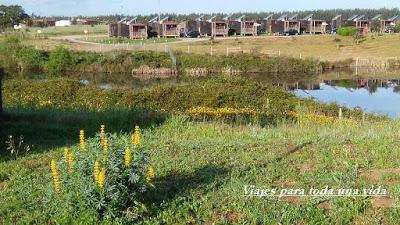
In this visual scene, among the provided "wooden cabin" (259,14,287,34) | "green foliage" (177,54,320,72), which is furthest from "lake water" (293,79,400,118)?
"wooden cabin" (259,14,287,34)

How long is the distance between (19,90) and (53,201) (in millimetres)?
21677

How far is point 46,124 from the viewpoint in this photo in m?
13.2

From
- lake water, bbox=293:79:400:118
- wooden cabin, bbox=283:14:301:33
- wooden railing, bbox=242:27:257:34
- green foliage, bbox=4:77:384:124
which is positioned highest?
wooden cabin, bbox=283:14:301:33

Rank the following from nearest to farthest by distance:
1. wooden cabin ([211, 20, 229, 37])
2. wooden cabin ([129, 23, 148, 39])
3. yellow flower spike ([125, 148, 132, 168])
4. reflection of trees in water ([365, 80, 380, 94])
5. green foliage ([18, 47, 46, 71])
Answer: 1. yellow flower spike ([125, 148, 132, 168])
2. reflection of trees in water ([365, 80, 380, 94])
3. green foliage ([18, 47, 46, 71])
4. wooden cabin ([129, 23, 148, 39])
5. wooden cabin ([211, 20, 229, 37])

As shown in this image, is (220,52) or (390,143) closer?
(390,143)

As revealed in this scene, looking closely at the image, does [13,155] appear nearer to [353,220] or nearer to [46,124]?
[46,124]

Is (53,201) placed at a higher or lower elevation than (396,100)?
higher

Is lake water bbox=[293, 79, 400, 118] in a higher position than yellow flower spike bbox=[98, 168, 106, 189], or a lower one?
lower

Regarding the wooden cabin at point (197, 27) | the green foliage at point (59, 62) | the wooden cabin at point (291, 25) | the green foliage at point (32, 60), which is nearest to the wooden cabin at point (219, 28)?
the wooden cabin at point (197, 27)

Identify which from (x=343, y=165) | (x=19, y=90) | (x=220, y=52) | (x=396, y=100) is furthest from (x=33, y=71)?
(x=343, y=165)

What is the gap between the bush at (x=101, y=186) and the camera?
568 centimetres

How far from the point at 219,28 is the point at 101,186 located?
80619 mm

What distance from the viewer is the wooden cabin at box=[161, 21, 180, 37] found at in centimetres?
8331

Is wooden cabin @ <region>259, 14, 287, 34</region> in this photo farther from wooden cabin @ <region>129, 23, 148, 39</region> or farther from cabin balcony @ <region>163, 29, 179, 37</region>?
wooden cabin @ <region>129, 23, 148, 39</region>
